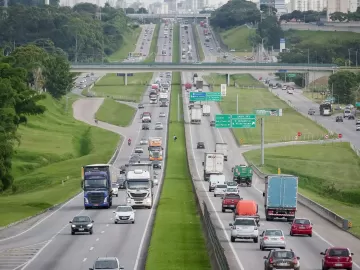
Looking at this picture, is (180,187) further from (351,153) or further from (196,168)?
(351,153)

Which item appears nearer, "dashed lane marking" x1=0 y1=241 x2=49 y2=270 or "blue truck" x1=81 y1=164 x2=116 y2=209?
"dashed lane marking" x1=0 y1=241 x2=49 y2=270

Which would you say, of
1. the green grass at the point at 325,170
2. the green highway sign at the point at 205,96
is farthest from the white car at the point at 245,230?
the green highway sign at the point at 205,96

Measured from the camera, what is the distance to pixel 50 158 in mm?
128875

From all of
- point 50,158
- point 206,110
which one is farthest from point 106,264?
point 206,110

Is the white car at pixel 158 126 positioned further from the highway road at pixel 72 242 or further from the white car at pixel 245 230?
the white car at pixel 245 230

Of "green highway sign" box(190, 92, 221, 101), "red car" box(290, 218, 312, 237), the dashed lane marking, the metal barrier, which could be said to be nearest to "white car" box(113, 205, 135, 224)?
the dashed lane marking

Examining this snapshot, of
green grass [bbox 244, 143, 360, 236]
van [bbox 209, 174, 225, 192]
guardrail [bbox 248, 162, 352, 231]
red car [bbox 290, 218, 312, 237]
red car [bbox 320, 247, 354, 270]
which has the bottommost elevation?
green grass [bbox 244, 143, 360, 236]

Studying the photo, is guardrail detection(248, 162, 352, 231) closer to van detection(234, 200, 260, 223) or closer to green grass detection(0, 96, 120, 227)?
van detection(234, 200, 260, 223)

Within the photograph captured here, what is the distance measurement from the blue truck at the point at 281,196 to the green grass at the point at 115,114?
344ft

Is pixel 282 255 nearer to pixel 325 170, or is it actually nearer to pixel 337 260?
pixel 337 260

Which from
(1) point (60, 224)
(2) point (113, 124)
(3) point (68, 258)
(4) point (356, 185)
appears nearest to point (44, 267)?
(3) point (68, 258)

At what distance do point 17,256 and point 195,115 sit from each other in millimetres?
119205

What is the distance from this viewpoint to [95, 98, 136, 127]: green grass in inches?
7126

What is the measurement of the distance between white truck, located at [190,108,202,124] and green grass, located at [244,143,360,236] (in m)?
24.4
